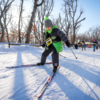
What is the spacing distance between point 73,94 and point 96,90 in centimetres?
48

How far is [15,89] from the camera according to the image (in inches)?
54.6

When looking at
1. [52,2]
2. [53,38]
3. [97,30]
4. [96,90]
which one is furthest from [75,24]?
[97,30]

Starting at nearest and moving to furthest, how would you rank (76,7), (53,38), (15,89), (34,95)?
(34,95) < (15,89) < (53,38) < (76,7)

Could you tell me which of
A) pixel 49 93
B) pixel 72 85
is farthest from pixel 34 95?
pixel 72 85

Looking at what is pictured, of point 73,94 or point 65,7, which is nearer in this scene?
point 73,94

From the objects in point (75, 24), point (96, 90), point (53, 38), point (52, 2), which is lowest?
point (96, 90)

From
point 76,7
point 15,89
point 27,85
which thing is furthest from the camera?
point 76,7

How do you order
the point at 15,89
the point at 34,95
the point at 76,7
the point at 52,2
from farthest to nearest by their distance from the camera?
the point at 76,7, the point at 52,2, the point at 15,89, the point at 34,95

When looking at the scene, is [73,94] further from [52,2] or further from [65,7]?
[65,7]

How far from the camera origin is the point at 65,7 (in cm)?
1734

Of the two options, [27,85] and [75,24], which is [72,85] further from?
[75,24]

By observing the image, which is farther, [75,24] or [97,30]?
[97,30]

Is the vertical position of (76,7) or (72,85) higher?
(76,7)

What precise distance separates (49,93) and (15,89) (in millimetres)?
608
